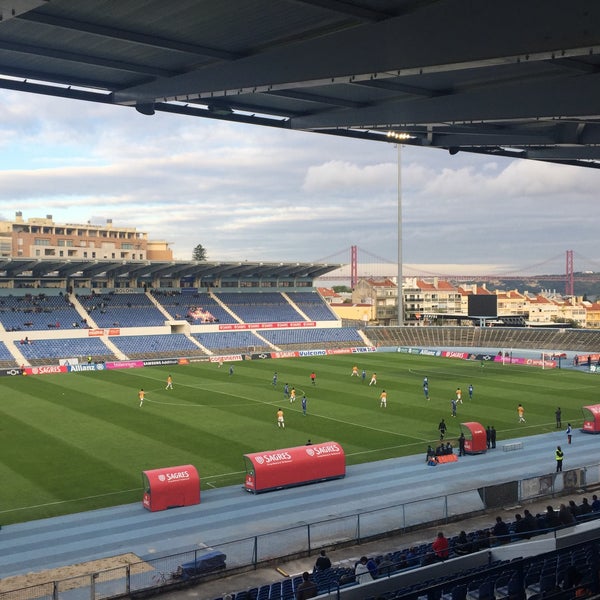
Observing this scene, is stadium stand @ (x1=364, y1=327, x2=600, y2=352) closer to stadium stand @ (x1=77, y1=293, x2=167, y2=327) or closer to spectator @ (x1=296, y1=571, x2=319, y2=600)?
stadium stand @ (x1=77, y1=293, x2=167, y2=327)

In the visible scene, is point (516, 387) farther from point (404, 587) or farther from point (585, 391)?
point (404, 587)

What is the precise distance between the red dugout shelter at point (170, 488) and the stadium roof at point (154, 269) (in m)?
48.6

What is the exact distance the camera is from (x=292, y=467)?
25.6 meters

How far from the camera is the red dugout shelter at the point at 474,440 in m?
30.3

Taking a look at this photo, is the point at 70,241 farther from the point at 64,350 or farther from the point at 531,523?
the point at 531,523

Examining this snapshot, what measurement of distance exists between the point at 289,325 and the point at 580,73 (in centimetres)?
7324

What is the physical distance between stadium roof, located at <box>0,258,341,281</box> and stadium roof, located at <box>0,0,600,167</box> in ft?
191

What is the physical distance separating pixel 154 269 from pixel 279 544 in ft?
206

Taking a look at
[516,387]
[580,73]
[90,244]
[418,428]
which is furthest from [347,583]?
[90,244]

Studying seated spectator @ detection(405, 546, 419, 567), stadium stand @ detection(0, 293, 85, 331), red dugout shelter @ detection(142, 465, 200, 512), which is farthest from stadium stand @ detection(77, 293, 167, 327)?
seated spectator @ detection(405, 546, 419, 567)

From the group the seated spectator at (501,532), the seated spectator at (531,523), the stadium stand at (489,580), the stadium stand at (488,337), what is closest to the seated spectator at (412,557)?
the stadium stand at (489,580)

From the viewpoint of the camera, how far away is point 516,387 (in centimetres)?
5038

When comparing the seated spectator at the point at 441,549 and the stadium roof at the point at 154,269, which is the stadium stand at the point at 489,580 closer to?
the seated spectator at the point at 441,549

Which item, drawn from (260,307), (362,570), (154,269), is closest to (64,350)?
(154,269)
